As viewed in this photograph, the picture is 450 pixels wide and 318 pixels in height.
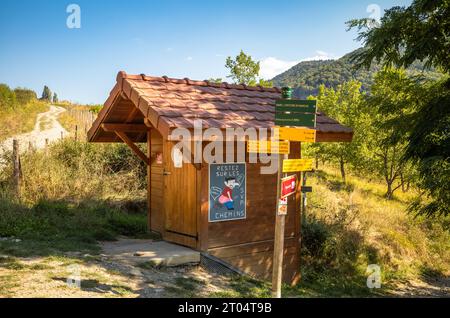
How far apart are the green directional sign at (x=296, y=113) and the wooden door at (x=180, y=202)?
9.29 feet

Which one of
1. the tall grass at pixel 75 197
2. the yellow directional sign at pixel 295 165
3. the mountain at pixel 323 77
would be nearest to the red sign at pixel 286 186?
the yellow directional sign at pixel 295 165

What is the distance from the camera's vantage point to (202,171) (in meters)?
7.81

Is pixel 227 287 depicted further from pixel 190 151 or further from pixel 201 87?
pixel 201 87

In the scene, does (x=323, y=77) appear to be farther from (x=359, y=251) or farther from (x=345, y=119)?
(x=359, y=251)

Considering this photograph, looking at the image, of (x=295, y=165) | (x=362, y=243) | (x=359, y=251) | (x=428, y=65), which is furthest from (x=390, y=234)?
(x=295, y=165)

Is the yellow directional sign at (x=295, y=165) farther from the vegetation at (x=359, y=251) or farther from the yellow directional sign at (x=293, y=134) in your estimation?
the vegetation at (x=359, y=251)

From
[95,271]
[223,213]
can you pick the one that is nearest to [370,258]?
[223,213]

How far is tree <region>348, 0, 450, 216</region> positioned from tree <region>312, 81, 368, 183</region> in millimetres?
9718

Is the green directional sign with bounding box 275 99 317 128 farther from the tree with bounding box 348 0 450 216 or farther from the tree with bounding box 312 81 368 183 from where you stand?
the tree with bounding box 312 81 368 183

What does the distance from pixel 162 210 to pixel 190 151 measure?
7.90ft

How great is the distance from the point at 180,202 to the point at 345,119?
52.9 feet

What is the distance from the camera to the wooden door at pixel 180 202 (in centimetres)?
814

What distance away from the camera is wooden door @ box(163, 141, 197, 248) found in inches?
320

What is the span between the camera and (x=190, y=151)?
763cm
